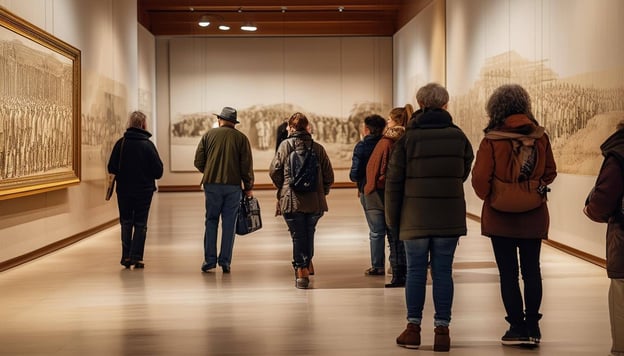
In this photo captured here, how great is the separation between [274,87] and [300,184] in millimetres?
24338

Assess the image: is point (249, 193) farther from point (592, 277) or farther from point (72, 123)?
point (72, 123)

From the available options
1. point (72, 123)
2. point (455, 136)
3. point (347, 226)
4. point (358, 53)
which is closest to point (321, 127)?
point (358, 53)

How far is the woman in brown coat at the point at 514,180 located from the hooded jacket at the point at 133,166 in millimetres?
6053

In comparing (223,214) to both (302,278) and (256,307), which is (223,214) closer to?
(302,278)

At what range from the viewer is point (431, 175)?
710 centimetres

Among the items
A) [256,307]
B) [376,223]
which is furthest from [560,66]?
[256,307]

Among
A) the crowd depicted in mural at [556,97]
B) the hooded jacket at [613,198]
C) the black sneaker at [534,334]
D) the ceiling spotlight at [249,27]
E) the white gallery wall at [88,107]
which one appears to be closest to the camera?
the hooded jacket at [613,198]

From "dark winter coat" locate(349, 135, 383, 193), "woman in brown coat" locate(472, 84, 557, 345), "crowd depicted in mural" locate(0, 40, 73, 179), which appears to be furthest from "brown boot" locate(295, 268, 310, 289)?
"crowd depicted in mural" locate(0, 40, 73, 179)

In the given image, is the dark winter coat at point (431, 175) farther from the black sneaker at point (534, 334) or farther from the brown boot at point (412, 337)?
the black sneaker at point (534, 334)

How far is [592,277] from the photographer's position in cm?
1134

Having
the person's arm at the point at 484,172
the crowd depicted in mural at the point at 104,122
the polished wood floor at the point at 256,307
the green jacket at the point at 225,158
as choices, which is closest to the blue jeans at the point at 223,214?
the green jacket at the point at 225,158

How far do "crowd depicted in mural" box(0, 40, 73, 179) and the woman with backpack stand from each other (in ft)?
12.1

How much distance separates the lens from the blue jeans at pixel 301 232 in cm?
1059

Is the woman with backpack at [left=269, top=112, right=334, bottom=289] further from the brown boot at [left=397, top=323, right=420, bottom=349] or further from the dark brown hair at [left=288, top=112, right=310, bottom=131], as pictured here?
the brown boot at [left=397, top=323, right=420, bottom=349]
